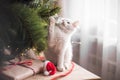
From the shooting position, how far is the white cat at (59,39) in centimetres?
77

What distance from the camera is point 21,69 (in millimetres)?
690

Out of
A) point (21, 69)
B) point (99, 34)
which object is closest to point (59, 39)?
point (21, 69)

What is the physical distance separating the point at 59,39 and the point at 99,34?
0.48 m

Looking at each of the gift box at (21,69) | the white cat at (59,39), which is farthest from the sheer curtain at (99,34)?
the gift box at (21,69)

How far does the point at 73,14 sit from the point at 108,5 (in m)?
0.30

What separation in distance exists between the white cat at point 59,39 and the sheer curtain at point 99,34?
1.22 feet

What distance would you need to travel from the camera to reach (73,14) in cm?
131

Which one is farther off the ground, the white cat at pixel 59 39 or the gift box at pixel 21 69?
the white cat at pixel 59 39

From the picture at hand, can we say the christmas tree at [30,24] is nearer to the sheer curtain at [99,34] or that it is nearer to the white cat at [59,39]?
the white cat at [59,39]

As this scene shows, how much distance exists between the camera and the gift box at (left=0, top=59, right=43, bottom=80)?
64cm

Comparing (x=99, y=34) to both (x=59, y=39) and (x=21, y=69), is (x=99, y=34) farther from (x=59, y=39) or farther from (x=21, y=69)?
(x=21, y=69)

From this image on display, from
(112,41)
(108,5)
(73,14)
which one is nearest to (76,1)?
(73,14)

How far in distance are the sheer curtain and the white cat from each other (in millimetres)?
371

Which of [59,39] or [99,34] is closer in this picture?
[59,39]
